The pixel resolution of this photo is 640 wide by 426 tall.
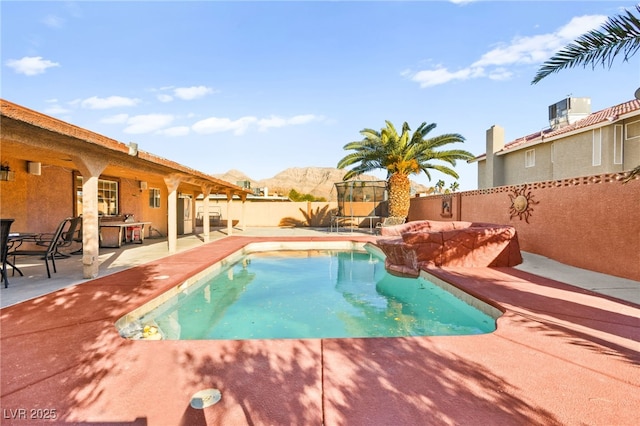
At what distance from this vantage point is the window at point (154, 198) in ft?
46.9

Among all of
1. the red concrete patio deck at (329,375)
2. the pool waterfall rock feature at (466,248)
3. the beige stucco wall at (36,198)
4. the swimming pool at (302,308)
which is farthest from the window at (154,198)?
the pool waterfall rock feature at (466,248)

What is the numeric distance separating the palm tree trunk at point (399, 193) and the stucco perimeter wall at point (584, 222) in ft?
19.0

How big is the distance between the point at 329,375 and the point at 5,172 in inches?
354

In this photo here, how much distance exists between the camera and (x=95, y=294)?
4777 millimetres

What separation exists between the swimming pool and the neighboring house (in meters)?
10.2

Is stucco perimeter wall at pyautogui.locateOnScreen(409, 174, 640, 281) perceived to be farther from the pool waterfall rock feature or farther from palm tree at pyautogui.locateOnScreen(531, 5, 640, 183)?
palm tree at pyautogui.locateOnScreen(531, 5, 640, 183)

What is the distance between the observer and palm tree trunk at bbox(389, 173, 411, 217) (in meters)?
15.9

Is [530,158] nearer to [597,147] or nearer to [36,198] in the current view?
[597,147]

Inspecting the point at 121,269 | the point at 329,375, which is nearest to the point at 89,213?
the point at 121,269

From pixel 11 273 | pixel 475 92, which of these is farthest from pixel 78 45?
pixel 475 92

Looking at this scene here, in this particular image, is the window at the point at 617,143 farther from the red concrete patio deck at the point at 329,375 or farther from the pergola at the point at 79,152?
the pergola at the point at 79,152

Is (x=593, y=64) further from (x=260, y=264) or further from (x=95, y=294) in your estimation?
(x=260, y=264)

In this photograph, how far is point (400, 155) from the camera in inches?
605

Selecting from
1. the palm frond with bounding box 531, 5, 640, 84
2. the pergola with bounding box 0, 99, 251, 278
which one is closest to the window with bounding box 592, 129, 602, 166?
the palm frond with bounding box 531, 5, 640, 84
